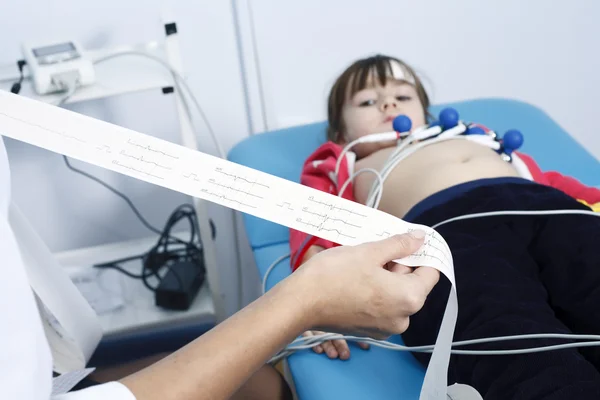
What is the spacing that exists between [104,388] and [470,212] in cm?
74

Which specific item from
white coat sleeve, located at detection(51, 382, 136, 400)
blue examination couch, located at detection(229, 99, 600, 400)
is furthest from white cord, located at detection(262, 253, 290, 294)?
white coat sleeve, located at detection(51, 382, 136, 400)

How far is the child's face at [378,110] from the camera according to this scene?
1.43 meters

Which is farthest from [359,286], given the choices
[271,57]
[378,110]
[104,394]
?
[271,57]

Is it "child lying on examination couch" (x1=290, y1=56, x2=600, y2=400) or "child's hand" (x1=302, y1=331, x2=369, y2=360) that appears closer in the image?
"child lying on examination couch" (x1=290, y1=56, x2=600, y2=400)

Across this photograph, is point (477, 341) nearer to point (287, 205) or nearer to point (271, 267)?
point (287, 205)

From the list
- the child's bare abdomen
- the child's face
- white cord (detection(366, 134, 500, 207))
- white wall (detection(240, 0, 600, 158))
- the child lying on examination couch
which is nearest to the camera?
the child lying on examination couch

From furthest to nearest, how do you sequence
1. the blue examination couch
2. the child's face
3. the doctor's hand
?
the child's face < the blue examination couch < the doctor's hand

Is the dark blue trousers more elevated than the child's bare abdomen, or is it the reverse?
the child's bare abdomen

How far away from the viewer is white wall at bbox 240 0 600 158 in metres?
1.64

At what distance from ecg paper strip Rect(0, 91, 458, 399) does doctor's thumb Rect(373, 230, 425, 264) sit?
1cm

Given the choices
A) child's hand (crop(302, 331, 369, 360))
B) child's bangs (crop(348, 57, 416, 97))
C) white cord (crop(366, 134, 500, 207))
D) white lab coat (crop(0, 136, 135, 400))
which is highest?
child's bangs (crop(348, 57, 416, 97))

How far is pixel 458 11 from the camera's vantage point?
171 centimetres

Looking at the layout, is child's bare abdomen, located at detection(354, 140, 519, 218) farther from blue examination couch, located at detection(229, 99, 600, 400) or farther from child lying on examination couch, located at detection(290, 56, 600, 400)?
blue examination couch, located at detection(229, 99, 600, 400)

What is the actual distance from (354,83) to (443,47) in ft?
1.37
